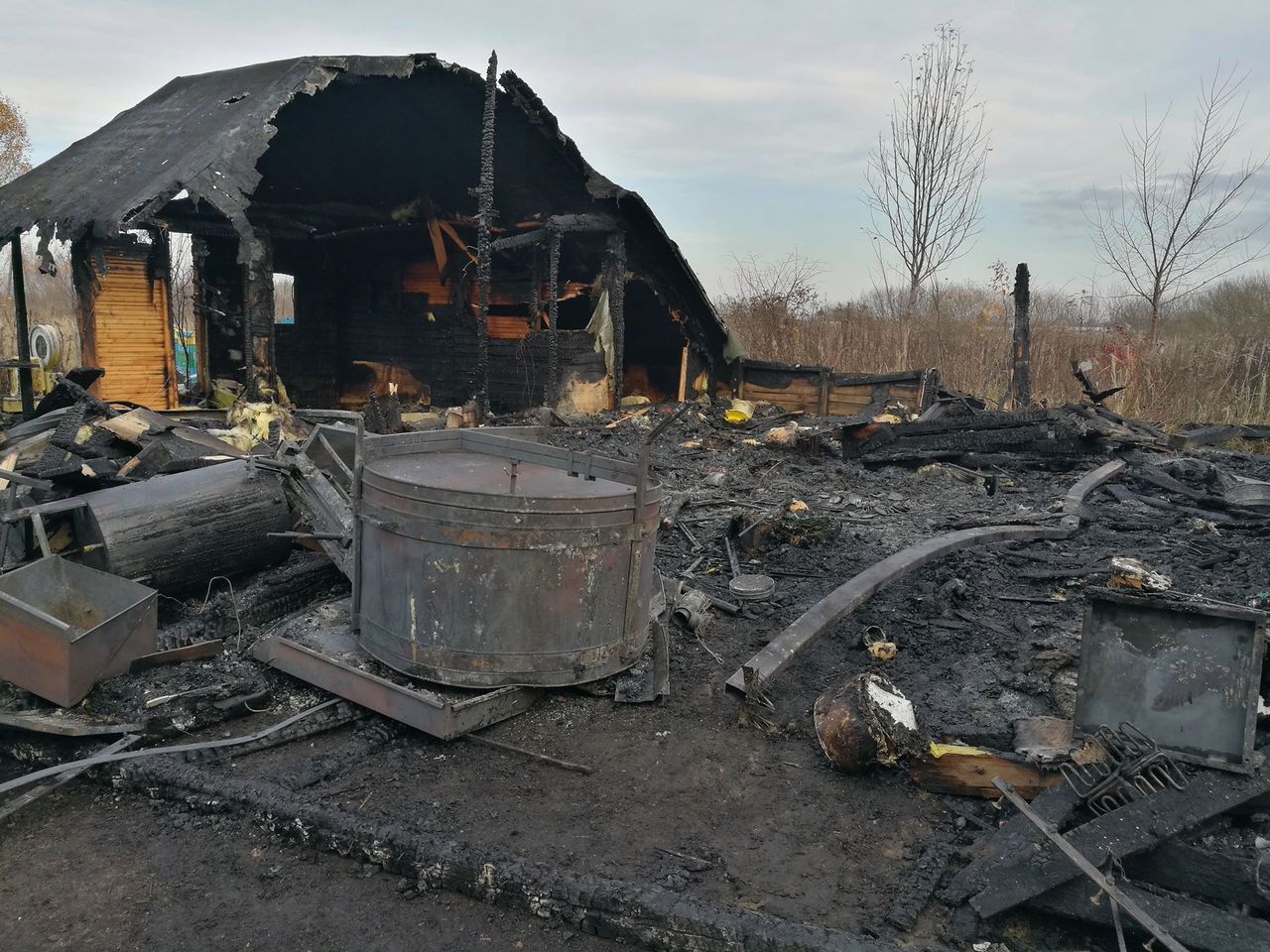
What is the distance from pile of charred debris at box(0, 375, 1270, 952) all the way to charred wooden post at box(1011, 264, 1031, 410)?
6236 millimetres

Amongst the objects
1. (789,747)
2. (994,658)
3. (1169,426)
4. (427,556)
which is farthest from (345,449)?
(1169,426)

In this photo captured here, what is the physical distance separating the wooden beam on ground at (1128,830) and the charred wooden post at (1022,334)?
1145cm

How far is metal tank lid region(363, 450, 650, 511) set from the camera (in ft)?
14.0

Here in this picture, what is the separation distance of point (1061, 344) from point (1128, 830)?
58.6 ft

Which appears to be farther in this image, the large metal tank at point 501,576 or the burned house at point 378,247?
the burned house at point 378,247

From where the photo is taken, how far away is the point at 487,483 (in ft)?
15.9

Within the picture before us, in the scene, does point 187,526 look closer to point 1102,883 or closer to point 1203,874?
point 1102,883

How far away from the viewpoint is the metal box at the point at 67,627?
14.8ft

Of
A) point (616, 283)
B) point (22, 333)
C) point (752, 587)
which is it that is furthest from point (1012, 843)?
Result: point (22, 333)

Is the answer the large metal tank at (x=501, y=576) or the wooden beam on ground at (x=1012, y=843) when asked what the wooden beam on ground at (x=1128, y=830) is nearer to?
the wooden beam on ground at (x=1012, y=843)

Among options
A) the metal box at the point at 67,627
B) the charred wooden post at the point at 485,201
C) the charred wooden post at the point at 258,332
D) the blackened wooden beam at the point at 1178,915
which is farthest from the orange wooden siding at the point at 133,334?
the blackened wooden beam at the point at 1178,915

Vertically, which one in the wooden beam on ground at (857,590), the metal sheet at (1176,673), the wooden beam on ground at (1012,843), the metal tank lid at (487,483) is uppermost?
the metal tank lid at (487,483)

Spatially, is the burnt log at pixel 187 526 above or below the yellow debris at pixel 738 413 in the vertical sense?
below

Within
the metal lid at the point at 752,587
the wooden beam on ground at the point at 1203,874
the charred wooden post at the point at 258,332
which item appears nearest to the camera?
the wooden beam on ground at the point at 1203,874
